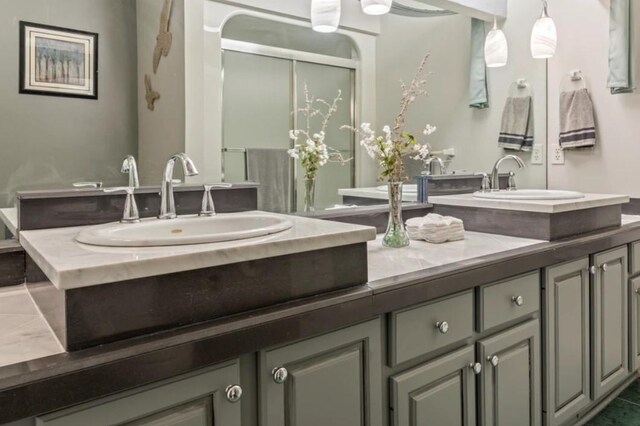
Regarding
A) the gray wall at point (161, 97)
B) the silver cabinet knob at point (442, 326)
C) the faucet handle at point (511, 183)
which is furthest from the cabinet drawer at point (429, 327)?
the faucet handle at point (511, 183)

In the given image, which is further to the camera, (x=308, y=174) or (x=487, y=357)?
(x=308, y=174)

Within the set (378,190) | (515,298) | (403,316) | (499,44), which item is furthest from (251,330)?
(499,44)

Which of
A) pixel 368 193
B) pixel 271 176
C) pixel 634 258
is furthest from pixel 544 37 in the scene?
pixel 271 176

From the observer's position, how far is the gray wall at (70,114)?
133cm

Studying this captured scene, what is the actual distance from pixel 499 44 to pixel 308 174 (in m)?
1.39

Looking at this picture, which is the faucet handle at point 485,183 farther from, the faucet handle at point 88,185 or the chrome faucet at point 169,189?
the faucet handle at point 88,185

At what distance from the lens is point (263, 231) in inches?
44.4

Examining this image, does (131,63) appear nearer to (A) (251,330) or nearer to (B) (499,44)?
(A) (251,330)

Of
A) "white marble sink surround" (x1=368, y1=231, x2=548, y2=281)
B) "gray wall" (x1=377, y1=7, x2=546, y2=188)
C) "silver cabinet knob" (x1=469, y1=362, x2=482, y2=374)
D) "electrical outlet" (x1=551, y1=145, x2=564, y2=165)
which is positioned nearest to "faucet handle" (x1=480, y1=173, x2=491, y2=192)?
"gray wall" (x1=377, y1=7, x2=546, y2=188)

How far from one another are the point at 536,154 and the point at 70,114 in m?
2.37

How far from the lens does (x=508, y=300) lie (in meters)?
1.62

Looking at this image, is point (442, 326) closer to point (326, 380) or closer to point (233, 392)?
point (326, 380)

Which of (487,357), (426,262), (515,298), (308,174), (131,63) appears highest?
(131,63)

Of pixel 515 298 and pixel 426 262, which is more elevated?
pixel 426 262
